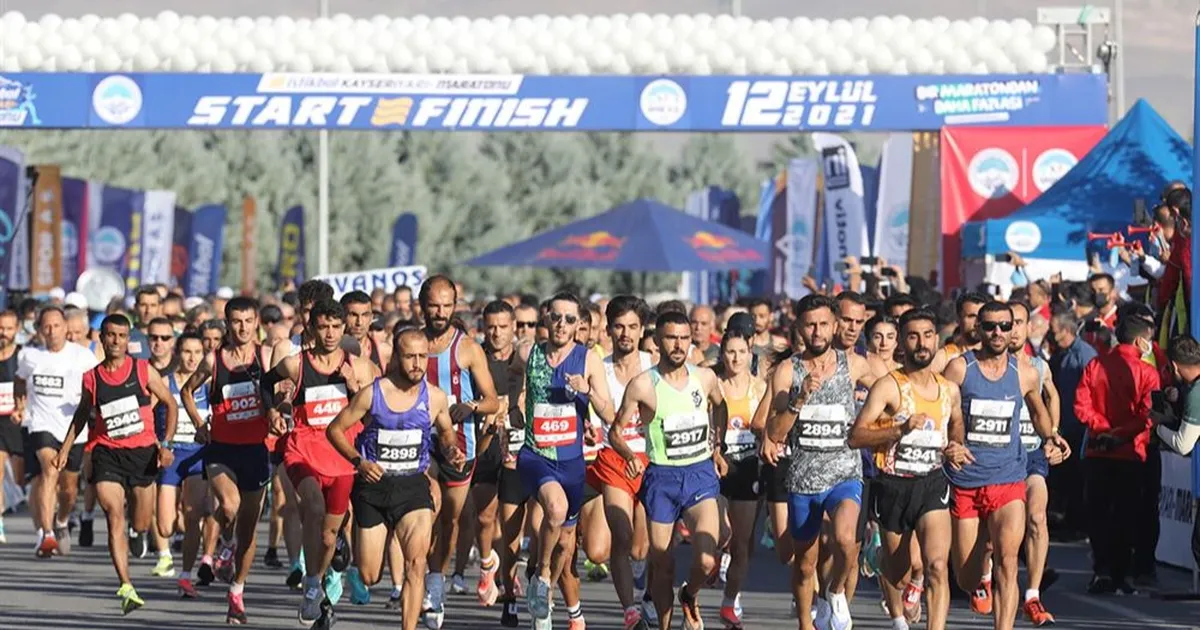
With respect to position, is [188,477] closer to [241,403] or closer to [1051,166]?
[241,403]

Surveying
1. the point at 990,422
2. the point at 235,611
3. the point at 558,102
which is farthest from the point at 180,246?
the point at 990,422

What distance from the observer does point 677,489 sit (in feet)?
37.4

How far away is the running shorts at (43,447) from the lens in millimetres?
17625

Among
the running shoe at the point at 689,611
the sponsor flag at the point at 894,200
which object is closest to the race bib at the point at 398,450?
the running shoe at the point at 689,611

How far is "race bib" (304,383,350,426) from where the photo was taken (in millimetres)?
12266

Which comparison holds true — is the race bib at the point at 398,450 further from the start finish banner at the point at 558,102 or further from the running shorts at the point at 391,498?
the start finish banner at the point at 558,102

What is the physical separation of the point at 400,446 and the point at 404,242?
4093 centimetres

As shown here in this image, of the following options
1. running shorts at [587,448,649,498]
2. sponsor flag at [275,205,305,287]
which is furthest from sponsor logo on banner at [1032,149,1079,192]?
sponsor flag at [275,205,305,287]

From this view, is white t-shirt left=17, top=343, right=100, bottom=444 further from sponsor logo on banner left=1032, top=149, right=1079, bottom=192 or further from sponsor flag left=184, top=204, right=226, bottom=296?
sponsor flag left=184, top=204, right=226, bottom=296

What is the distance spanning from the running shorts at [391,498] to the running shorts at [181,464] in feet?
13.7

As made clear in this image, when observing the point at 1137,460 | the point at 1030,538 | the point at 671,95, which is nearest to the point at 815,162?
the point at 671,95

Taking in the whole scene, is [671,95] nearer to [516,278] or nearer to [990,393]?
[990,393]

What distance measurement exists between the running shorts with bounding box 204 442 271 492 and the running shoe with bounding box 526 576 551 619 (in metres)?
2.70

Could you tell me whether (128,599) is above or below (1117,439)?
below
